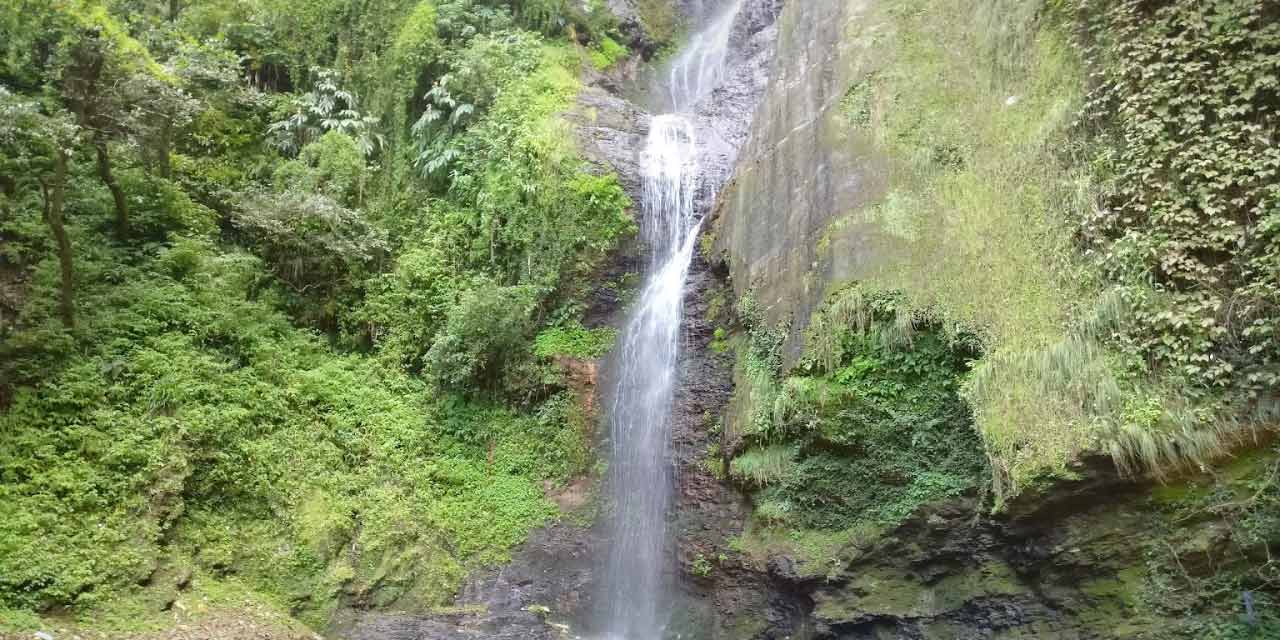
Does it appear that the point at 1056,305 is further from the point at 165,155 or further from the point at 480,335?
the point at 165,155

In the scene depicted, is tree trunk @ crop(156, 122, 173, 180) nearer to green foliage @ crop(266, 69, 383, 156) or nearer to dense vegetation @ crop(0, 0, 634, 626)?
dense vegetation @ crop(0, 0, 634, 626)

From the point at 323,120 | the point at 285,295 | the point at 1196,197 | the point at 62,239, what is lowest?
the point at 62,239

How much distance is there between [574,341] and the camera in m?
14.2

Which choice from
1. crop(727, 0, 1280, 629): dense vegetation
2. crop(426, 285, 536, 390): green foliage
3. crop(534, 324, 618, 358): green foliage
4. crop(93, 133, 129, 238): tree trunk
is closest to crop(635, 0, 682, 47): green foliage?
crop(534, 324, 618, 358): green foliage

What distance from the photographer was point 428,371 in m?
13.9

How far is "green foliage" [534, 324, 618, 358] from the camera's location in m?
14.1

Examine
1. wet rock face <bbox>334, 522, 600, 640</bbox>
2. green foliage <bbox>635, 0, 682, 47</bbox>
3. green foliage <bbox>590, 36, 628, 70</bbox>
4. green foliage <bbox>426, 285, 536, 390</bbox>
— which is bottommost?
wet rock face <bbox>334, 522, 600, 640</bbox>

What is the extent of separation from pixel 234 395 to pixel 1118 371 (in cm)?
1134

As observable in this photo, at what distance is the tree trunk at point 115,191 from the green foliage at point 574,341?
279 inches

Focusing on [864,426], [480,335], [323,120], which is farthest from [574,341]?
[323,120]

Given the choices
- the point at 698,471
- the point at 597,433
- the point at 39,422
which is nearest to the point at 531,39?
the point at 597,433

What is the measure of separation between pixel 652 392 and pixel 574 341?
208 cm

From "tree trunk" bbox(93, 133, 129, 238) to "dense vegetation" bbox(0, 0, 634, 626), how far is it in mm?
69

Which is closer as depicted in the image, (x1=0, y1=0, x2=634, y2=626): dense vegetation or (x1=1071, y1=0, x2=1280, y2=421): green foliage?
(x1=1071, y1=0, x2=1280, y2=421): green foliage
